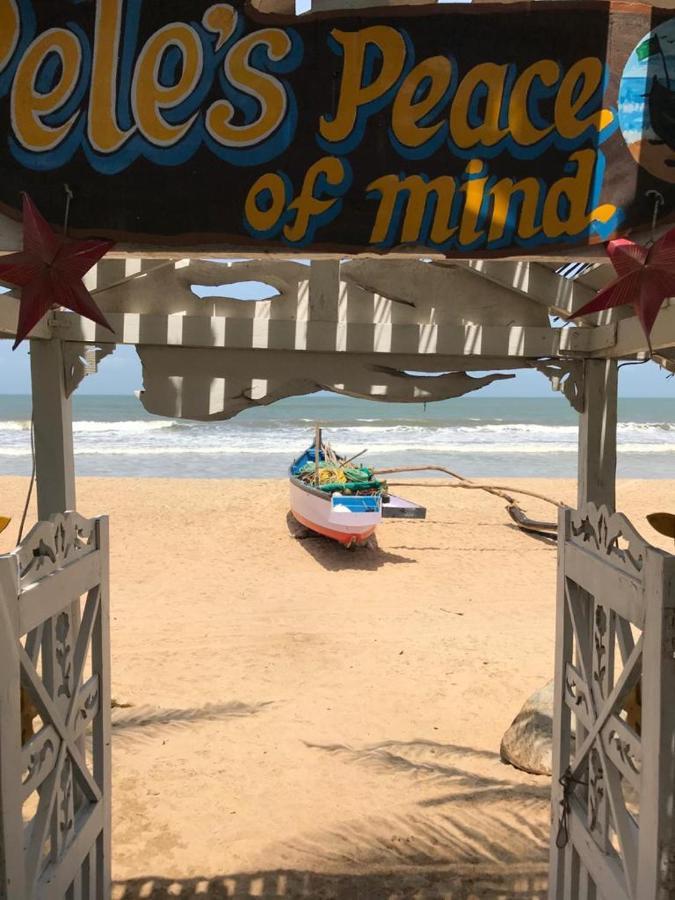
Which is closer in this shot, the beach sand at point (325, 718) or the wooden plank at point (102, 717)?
the wooden plank at point (102, 717)

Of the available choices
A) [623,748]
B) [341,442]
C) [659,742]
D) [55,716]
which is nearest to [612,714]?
[623,748]

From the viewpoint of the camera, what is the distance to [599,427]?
14.3ft

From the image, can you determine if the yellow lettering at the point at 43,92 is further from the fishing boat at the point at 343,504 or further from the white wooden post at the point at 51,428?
the fishing boat at the point at 343,504

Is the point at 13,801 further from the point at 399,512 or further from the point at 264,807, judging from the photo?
the point at 399,512

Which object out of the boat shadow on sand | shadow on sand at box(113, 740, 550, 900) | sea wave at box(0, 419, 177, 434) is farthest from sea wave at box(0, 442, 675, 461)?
shadow on sand at box(113, 740, 550, 900)

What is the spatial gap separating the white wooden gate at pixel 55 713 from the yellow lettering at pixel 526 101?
2264 millimetres

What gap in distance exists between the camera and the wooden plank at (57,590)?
8.21 ft

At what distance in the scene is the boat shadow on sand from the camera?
12.8 meters

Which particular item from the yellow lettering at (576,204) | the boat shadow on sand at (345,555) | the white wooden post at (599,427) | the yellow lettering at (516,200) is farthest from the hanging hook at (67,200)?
the boat shadow on sand at (345,555)

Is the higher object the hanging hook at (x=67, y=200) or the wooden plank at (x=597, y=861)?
the hanging hook at (x=67, y=200)

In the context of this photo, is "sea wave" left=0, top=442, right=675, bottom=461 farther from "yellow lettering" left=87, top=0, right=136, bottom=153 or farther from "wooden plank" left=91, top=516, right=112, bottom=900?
"yellow lettering" left=87, top=0, right=136, bottom=153

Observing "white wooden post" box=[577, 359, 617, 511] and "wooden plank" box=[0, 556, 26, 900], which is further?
"white wooden post" box=[577, 359, 617, 511]

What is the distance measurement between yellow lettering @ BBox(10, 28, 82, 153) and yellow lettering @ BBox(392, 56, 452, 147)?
118 cm

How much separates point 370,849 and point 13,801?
2777 millimetres
